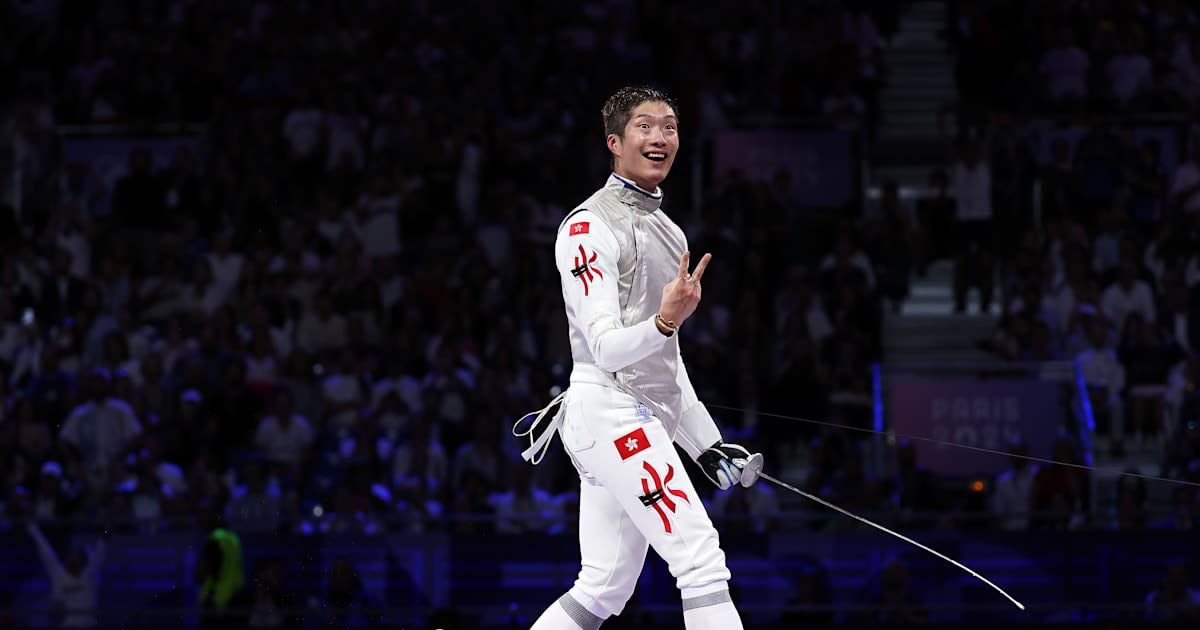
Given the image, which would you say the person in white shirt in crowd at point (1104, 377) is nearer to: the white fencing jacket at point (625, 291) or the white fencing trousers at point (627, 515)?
the white fencing jacket at point (625, 291)

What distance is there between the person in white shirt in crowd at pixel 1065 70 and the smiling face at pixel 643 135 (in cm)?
976

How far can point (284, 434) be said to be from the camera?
10.8m

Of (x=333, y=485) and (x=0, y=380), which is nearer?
(x=333, y=485)

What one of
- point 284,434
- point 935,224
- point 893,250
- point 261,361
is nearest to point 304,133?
point 261,361

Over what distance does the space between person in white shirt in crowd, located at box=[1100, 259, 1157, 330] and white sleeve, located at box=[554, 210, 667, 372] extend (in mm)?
7776

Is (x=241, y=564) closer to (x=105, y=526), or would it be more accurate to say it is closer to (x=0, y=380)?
(x=105, y=526)

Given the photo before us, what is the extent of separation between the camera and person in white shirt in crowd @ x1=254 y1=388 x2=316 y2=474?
10.7 metres

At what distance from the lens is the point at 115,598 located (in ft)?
31.4

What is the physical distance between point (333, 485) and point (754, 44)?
6.32 metres

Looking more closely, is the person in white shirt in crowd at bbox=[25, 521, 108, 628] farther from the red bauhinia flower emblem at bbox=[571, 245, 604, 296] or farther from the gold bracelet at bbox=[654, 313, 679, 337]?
the gold bracelet at bbox=[654, 313, 679, 337]

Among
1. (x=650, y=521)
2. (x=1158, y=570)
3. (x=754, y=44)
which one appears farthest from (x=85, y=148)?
(x=650, y=521)

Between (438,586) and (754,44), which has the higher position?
(754,44)

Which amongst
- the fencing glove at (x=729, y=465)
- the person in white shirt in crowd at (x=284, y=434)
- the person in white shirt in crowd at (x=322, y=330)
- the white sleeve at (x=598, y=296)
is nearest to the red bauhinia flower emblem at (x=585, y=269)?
the white sleeve at (x=598, y=296)

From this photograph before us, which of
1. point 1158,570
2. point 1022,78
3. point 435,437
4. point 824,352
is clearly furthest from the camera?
point 1022,78
